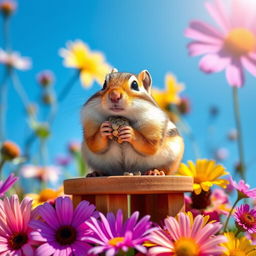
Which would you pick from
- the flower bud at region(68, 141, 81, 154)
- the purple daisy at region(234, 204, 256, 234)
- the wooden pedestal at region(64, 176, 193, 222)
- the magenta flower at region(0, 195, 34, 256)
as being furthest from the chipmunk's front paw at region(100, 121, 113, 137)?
the flower bud at region(68, 141, 81, 154)

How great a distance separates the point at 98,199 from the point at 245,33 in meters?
1.00

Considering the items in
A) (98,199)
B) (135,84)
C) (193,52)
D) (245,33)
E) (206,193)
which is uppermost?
(245,33)

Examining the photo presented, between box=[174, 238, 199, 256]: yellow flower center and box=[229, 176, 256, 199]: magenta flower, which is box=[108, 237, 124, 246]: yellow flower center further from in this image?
box=[229, 176, 256, 199]: magenta flower

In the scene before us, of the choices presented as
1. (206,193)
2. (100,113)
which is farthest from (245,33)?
(100,113)

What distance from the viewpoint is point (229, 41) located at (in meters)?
1.65

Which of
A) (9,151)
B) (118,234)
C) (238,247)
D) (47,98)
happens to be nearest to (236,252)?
(238,247)

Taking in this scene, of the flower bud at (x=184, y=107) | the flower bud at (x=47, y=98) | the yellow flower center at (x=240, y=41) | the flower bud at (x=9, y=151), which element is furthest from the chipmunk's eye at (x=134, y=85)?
the flower bud at (x=47, y=98)

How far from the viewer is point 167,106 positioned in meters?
2.38

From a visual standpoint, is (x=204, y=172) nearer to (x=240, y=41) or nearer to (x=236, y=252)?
(x=236, y=252)

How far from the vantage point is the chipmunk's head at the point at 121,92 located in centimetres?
104

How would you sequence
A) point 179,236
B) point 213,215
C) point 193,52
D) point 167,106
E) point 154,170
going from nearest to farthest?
point 179,236 < point 154,170 < point 213,215 < point 193,52 < point 167,106

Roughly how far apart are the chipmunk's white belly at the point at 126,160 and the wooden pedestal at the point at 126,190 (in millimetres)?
76

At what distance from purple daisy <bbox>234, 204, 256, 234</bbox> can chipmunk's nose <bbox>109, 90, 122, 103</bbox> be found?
357 millimetres

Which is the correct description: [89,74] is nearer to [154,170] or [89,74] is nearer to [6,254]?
[154,170]
